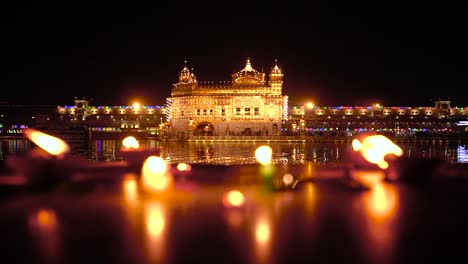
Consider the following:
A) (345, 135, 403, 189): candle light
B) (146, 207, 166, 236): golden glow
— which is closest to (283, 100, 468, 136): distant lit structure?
(345, 135, 403, 189): candle light

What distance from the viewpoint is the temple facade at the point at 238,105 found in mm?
74312

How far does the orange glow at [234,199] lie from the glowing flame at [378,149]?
7128 millimetres

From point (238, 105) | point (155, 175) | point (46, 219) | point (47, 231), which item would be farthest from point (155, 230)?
point (238, 105)

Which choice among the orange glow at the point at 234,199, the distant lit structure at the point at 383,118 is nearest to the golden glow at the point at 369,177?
the orange glow at the point at 234,199

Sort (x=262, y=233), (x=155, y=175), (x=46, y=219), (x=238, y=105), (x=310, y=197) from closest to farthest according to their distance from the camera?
(x=262, y=233), (x=46, y=219), (x=310, y=197), (x=155, y=175), (x=238, y=105)

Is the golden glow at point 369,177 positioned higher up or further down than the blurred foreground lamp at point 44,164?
further down

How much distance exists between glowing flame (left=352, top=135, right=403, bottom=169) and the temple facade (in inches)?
2067

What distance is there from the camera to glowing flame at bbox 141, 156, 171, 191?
15.7 metres

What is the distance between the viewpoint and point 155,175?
18.2 m

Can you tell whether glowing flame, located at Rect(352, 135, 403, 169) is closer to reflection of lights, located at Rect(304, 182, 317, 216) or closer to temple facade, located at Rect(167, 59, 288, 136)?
reflection of lights, located at Rect(304, 182, 317, 216)

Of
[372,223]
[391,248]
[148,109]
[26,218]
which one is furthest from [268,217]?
[148,109]

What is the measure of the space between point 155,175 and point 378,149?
29.6 feet

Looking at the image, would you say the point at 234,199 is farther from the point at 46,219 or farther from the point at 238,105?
the point at 238,105

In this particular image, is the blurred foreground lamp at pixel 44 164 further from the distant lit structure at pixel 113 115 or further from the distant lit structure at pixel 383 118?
the distant lit structure at pixel 113 115
